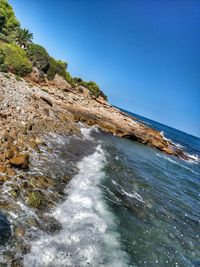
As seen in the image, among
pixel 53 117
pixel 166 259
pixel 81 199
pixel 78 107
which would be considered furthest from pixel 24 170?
pixel 78 107

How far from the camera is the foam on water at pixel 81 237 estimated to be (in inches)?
361

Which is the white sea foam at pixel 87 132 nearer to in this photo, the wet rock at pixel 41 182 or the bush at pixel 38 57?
the wet rock at pixel 41 182

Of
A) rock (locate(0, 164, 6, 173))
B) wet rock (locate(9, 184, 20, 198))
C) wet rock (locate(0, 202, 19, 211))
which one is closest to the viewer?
wet rock (locate(0, 202, 19, 211))

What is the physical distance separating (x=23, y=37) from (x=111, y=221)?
6774 centimetres

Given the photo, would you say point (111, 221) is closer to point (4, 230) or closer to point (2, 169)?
point (4, 230)

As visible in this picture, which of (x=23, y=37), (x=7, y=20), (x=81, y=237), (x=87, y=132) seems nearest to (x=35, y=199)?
(x=81, y=237)

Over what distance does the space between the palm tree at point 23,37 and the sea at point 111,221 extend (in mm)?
55295

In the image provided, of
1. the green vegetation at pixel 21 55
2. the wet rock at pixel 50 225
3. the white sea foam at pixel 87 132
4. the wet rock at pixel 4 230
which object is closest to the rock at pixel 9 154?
the wet rock at pixel 50 225

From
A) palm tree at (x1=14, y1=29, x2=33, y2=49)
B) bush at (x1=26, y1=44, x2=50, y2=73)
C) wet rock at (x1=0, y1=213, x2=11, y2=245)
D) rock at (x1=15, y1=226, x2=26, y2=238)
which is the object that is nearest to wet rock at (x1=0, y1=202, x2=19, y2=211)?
wet rock at (x1=0, y1=213, x2=11, y2=245)

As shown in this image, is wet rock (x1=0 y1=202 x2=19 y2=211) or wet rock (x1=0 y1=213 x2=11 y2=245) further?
wet rock (x1=0 y1=202 x2=19 y2=211)

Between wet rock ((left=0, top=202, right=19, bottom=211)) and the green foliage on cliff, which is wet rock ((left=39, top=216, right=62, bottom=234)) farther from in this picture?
the green foliage on cliff

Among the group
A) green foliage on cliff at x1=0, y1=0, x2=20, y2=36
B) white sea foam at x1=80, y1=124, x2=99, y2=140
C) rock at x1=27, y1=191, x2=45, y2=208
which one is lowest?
rock at x1=27, y1=191, x2=45, y2=208

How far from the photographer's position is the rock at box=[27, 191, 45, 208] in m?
11.8

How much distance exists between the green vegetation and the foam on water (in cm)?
3012
